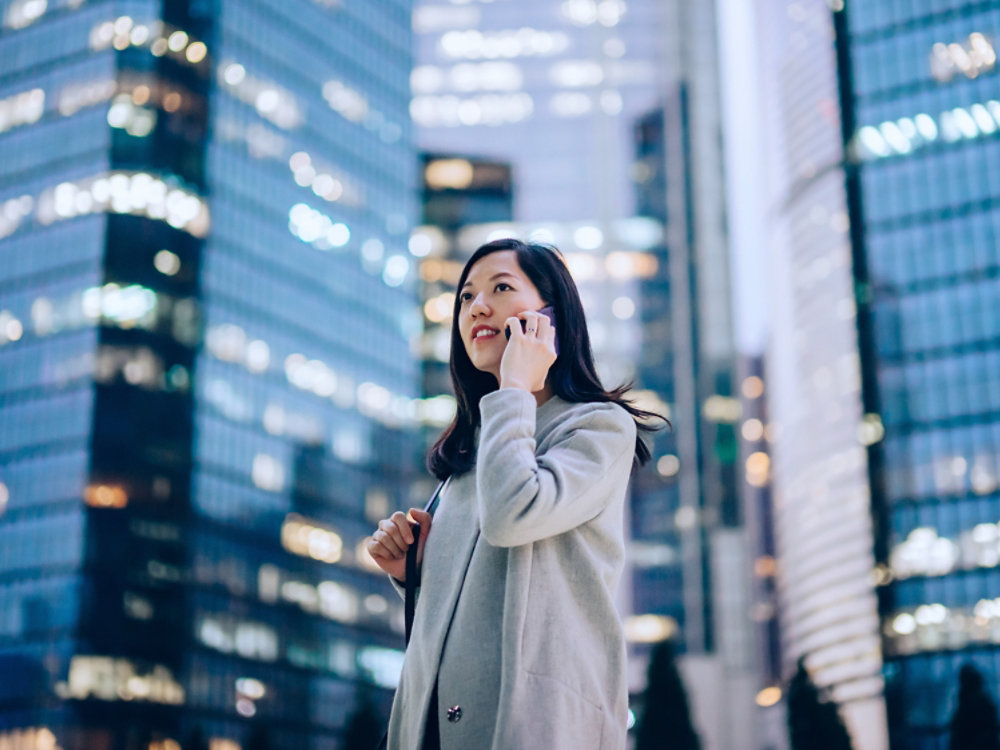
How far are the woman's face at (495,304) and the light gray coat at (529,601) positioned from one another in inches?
11.0

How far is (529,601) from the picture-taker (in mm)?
3004

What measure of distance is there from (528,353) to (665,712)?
38.3 meters

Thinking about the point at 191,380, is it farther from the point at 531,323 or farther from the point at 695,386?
the point at 531,323

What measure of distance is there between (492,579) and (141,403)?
2822 inches

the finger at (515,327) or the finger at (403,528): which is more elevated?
the finger at (515,327)

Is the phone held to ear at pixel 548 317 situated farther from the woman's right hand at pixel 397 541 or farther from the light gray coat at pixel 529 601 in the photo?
the woman's right hand at pixel 397 541

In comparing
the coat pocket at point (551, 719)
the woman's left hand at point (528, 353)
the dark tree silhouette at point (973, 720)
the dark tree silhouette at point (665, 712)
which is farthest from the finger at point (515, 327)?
the dark tree silhouette at point (973, 720)

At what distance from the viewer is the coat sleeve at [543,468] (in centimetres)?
297

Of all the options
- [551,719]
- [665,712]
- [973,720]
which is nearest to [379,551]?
[551,719]

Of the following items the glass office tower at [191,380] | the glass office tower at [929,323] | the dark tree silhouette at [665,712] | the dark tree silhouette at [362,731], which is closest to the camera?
the dark tree silhouette at [665,712]

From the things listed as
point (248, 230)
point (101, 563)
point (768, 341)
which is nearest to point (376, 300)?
point (248, 230)

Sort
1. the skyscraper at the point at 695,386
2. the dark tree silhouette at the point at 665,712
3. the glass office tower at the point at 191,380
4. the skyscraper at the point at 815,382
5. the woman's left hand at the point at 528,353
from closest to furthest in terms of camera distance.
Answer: the woman's left hand at the point at 528,353 → the dark tree silhouette at the point at 665,712 → the glass office tower at the point at 191,380 → the skyscraper at the point at 695,386 → the skyscraper at the point at 815,382

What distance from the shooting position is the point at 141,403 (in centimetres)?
7225

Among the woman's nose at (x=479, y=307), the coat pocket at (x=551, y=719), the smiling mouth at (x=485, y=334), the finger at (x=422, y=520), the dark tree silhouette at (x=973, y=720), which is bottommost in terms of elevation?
the coat pocket at (x=551, y=719)
